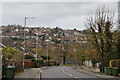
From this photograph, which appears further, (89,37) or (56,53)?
(56,53)

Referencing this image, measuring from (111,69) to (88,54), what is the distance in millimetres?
21458

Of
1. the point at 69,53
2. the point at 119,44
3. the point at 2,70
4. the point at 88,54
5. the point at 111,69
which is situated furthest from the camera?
the point at 69,53

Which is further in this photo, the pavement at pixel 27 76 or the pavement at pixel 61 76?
the pavement at pixel 61 76

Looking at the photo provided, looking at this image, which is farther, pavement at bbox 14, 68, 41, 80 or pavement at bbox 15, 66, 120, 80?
pavement at bbox 15, 66, 120, 80

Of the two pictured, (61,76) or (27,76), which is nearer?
(27,76)

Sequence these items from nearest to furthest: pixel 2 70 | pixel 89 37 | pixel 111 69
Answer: pixel 2 70, pixel 111 69, pixel 89 37

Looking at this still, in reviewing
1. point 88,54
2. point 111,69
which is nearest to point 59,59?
point 88,54

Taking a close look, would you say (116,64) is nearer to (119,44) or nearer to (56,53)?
(119,44)

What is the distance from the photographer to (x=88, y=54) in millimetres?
54812

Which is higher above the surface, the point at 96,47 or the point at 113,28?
the point at 113,28

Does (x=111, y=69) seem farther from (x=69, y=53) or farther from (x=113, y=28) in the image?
(x=69, y=53)

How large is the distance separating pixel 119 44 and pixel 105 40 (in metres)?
2.09

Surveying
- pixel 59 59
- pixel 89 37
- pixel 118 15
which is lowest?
pixel 59 59

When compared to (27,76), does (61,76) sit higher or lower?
lower
